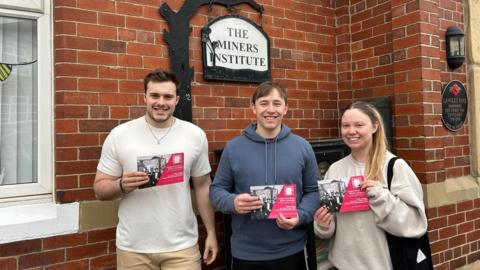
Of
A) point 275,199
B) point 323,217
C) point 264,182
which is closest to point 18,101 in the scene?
point 264,182

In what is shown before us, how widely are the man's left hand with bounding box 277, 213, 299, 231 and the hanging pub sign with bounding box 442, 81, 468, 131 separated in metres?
2.41

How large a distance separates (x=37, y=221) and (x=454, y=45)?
12.8ft

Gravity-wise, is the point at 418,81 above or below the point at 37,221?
above

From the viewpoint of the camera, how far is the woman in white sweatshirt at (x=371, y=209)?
7.08 feet

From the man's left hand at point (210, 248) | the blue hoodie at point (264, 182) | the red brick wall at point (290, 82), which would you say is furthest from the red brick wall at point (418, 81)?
the man's left hand at point (210, 248)

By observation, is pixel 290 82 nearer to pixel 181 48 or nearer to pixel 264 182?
pixel 181 48

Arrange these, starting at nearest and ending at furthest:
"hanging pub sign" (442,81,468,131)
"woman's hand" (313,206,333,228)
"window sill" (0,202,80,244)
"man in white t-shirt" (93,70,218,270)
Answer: "woman's hand" (313,206,333,228), "man in white t-shirt" (93,70,218,270), "window sill" (0,202,80,244), "hanging pub sign" (442,81,468,131)

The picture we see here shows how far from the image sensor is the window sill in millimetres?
2572

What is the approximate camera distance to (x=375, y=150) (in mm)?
2320

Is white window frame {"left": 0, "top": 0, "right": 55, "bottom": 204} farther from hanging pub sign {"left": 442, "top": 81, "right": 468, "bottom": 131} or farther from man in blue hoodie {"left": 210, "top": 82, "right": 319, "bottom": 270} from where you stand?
hanging pub sign {"left": 442, "top": 81, "right": 468, "bottom": 131}

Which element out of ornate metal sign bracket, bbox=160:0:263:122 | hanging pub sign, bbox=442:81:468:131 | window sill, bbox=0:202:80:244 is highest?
ornate metal sign bracket, bbox=160:0:263:122

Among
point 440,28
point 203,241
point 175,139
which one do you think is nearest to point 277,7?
point 440,28

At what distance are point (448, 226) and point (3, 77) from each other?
4.01 meters

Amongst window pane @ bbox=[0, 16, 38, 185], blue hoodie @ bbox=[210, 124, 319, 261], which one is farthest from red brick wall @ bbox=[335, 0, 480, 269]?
window pane @ bbox=[0, 16, 38, 185]
